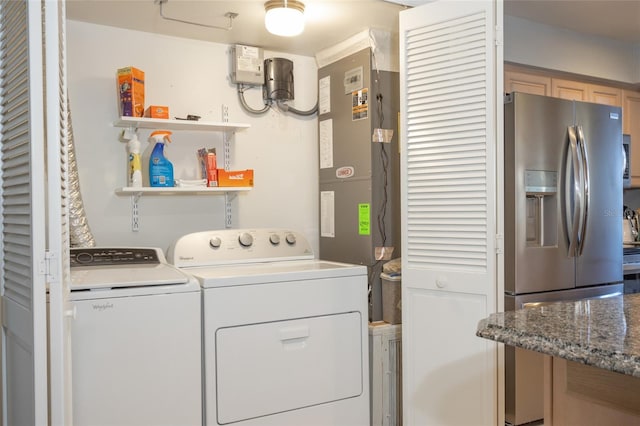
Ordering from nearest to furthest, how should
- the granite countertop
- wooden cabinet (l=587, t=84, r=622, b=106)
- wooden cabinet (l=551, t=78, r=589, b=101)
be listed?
the granite countertop → wooden cabinet (l=551, t=78, r=589, b=101) → wooden cabinet (l=587, t=84, r=622, b=106)

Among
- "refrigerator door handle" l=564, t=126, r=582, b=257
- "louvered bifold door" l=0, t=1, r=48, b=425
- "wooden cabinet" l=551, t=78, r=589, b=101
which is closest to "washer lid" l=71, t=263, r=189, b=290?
"louvered bifold door" l=0, t=1, r=48, b=425

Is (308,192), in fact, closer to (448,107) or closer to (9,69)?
(448,107)

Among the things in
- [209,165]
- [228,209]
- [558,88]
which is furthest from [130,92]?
[558,88]

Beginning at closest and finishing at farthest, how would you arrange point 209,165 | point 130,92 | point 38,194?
point 38,194 → point 130,92 → point 209,165

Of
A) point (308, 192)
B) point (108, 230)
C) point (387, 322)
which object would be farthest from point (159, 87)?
point (387, 322)

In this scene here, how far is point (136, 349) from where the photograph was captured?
74.5 inches

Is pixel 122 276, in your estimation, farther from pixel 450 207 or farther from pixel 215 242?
pixel 450 207

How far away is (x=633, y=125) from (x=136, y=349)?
146 inches

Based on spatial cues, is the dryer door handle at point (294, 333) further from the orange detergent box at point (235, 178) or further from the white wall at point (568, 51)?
the white wall at point (568, 51)

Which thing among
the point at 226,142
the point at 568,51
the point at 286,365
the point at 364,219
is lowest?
the point at 286,365

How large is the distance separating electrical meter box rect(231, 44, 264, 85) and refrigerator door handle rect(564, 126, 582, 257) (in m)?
1.66

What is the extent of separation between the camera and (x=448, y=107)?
2.28 m

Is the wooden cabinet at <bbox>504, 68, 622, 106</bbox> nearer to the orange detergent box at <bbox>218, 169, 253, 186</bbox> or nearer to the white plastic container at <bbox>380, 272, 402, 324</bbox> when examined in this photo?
the white plastic container at <bbox>380, 272, 402, 324</bbox>

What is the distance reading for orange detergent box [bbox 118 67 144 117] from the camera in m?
2.47
